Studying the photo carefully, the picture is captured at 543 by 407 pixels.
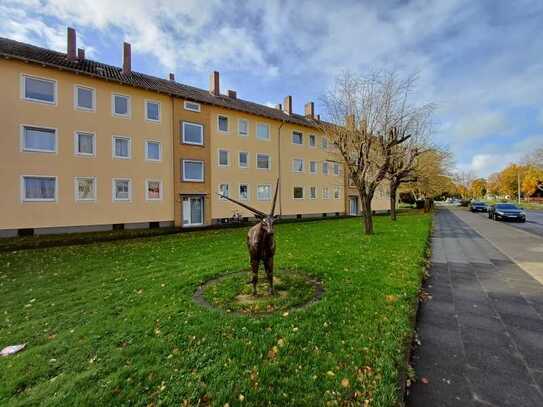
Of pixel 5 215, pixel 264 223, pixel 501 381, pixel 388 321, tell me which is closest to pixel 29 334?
pixel 264 223

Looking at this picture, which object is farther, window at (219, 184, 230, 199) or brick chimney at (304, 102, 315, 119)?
brick chimney at (304, 102, 315, 119)

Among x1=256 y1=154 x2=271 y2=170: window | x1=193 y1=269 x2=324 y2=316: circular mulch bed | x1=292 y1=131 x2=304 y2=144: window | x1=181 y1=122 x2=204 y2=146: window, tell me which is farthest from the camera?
x1=292 y1=131 x2=304 y2=144: window

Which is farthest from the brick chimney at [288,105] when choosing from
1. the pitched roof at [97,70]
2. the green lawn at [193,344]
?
the green lawn at [193,344]

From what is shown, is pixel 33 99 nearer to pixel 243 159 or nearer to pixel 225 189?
pixel 225 189

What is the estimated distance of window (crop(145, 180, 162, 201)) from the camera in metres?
19.5

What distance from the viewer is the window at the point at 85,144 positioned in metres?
16.9

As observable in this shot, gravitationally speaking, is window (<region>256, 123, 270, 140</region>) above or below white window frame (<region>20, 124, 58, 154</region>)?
above

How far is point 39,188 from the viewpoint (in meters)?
15.8

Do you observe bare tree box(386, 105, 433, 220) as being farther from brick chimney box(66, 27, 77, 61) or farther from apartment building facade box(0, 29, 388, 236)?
brick chimney box(66, 27, 77, 61)

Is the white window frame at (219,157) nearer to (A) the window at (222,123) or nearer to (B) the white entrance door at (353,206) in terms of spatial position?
(A) the window at (222,123)

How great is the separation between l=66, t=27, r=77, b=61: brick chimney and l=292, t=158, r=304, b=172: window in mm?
20753

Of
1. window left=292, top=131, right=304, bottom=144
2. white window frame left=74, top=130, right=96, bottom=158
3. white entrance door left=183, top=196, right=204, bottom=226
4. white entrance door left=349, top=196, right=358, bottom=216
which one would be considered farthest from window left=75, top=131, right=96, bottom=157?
white entrance door left=349, top=196, right=358, bottom=216

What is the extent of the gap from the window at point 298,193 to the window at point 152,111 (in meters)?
15.2

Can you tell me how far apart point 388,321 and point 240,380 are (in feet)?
8.19
